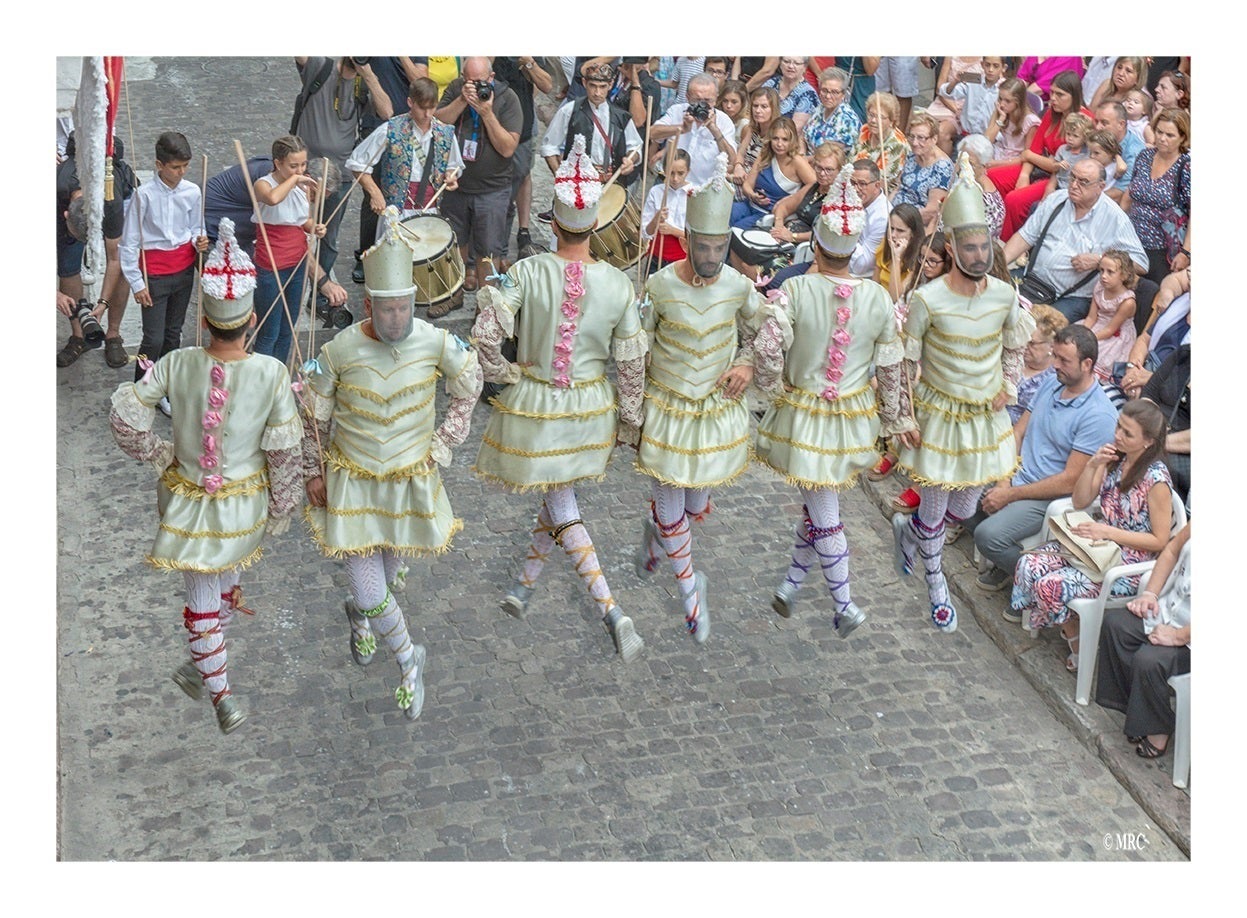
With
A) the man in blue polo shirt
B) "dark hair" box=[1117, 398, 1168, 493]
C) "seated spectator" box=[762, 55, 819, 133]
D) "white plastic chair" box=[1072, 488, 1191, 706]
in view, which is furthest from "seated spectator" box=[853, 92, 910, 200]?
"white plastic chair" box=[1072, 488, 1191, 706]

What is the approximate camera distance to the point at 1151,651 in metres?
7.38

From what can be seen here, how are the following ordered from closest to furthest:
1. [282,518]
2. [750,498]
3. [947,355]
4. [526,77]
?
[282,518] → [947,355] → [750,498] → [526,77]

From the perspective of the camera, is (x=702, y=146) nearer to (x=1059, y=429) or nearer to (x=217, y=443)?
(x=1059, y=429)

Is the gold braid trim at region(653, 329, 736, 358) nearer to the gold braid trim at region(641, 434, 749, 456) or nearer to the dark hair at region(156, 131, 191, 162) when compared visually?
the gold braid trim at region(641, 434, 749, 456)

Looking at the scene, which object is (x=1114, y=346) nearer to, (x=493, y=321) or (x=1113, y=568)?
(x=1113, y=568)

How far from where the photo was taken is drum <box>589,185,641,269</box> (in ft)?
36.0

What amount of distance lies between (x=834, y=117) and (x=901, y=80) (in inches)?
92.0

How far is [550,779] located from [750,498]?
9.04ft

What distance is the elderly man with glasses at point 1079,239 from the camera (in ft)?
33.2

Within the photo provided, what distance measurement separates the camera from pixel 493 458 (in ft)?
24.5

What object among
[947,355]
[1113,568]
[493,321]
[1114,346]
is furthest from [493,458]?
[1114,346]

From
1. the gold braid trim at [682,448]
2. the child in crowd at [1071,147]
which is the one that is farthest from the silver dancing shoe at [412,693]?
the child in crowd at [1071,147]

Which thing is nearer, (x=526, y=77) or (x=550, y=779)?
(x=550, y=779)

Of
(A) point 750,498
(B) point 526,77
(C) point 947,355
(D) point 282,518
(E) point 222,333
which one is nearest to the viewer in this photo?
(E) point 222,333
